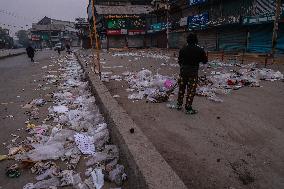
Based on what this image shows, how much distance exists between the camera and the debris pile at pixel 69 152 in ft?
10.2

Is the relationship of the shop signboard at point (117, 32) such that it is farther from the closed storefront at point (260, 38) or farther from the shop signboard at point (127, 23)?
the closed storefront at point (260, 38)

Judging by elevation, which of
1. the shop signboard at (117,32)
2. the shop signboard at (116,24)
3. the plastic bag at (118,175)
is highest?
the shop signboard at (116,24)

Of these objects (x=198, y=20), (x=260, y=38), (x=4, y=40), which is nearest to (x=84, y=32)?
(x=4, y=40)

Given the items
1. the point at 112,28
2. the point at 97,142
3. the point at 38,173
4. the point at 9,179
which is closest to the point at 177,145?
the point at 97,142

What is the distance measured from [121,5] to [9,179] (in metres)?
57.1

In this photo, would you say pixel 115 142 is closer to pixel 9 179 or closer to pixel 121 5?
pixel 9 179

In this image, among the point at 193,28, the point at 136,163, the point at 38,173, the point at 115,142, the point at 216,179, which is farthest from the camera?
the point at 193,28

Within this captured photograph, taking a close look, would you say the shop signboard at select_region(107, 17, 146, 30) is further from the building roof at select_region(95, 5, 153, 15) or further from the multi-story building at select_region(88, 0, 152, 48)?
the building roof at select_region(95, 5, 153, 15)

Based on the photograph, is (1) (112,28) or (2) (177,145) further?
(1) (112,28)

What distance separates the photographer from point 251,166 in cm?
332

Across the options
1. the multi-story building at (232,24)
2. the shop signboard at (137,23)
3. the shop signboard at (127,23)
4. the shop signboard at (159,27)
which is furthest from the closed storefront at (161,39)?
the multi-story building at (232,24)

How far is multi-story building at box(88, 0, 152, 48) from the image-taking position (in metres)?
48.5

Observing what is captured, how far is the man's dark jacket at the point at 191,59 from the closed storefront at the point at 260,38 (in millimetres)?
18103

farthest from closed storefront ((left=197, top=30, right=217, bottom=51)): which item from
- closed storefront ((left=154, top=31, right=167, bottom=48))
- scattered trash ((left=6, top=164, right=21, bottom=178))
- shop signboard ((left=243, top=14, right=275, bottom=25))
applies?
scattered trash ((left=6, top=164, right=21, bottom=178))
